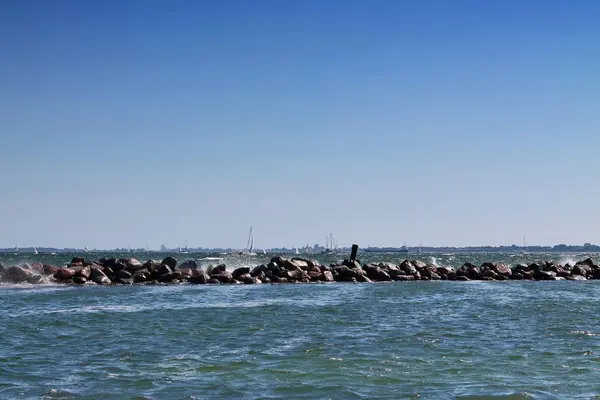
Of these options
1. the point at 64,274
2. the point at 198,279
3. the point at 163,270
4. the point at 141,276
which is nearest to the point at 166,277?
the point at 163,270

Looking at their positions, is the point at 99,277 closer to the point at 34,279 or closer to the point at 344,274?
the point at 34,279

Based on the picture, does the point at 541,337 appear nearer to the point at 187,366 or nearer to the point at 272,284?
the point at 187,366

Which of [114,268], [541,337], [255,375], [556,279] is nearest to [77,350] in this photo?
[255,375]

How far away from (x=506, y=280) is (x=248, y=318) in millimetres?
31536

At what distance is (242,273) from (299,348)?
29.3 meters

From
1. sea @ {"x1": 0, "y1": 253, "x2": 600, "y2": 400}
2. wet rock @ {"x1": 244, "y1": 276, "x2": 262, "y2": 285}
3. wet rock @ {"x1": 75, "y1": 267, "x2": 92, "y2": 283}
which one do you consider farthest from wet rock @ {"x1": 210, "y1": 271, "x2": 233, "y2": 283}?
sea @ {"x1": 0, "y1": 253, "x2": 600, "y2": 400}

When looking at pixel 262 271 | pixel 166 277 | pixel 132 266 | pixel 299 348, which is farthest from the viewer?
pixel 262 271

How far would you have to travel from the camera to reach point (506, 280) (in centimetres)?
5000

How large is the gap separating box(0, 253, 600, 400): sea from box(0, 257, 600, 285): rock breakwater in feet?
40.2

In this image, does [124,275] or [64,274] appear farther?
[124,275]

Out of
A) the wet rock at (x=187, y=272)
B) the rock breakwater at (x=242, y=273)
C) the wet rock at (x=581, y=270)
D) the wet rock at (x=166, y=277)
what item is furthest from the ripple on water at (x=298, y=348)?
the wet rock at (x=581, y=270)

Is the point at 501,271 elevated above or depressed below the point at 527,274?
above

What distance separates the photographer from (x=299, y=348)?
16.5 metres

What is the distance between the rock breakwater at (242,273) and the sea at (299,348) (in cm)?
1226
